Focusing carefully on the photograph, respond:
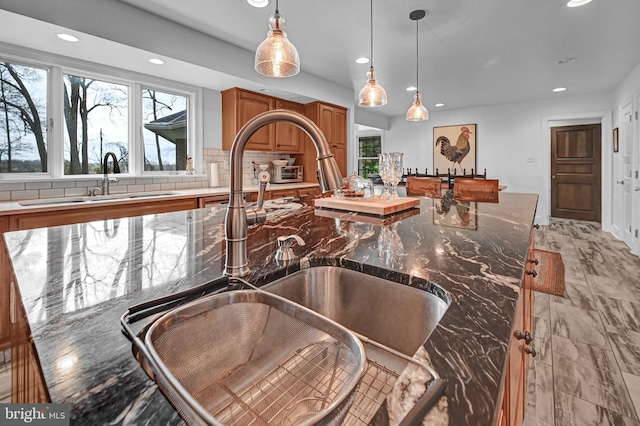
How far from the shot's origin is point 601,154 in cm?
573

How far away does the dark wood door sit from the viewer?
233 inches

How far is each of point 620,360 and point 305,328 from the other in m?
2.21

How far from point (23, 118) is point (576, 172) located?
27.2ft

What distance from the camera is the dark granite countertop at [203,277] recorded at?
0.36 metres

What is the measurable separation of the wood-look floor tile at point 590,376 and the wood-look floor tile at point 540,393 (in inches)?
1.3

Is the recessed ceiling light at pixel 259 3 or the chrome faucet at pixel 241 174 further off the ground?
the recessed ceiling light at pixel 259 3

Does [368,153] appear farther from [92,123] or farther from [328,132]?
[92,123]

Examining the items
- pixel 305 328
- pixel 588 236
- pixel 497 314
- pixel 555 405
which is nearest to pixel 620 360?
pixel 555 405

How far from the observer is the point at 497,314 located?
0.54 metres

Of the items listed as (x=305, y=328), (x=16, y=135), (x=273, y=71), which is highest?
(x=273, y=71)

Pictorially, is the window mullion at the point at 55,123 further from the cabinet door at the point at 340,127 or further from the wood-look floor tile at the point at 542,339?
the wood-look floor tile at the point at 542,339

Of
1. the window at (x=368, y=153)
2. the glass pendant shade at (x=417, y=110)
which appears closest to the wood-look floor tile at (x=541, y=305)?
the glass pendant shade at (x=417, y=110)

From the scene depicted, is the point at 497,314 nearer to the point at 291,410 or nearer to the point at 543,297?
the point at 291,410

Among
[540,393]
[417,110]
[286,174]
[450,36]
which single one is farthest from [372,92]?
[286,174]
